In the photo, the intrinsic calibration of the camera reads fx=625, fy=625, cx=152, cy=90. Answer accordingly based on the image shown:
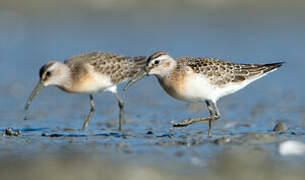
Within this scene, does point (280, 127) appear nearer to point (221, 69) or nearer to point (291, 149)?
point (221, 69)

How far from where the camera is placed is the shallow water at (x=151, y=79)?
28.0 feet

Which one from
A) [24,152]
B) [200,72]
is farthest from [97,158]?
[200,72]

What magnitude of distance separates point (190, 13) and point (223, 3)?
143 cm

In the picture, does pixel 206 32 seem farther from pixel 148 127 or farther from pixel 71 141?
pixel 71 141

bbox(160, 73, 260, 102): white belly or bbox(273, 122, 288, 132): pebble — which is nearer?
bbox(160, 73, 260, 102): white belly

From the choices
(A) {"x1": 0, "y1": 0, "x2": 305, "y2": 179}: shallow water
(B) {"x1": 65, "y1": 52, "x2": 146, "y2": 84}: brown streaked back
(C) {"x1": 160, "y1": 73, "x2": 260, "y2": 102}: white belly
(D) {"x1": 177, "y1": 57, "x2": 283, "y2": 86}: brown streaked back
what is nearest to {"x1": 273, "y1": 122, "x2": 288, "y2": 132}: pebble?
(A) {"x1": 0, "y1": 0, "x2": 305, "y2": 179}: shallow water

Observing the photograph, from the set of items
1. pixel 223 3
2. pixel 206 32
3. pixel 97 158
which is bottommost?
pixel 97 158

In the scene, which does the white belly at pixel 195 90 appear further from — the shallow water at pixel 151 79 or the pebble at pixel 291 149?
the pebble at pixel 291 149

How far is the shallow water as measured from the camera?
336 inches

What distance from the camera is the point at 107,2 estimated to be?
79.4ft

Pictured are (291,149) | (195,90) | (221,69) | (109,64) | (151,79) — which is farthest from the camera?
(151,79)

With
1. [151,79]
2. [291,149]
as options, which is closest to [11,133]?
[291,149]

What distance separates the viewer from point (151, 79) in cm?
1534

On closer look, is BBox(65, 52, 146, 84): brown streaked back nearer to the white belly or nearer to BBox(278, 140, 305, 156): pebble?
the white belly
